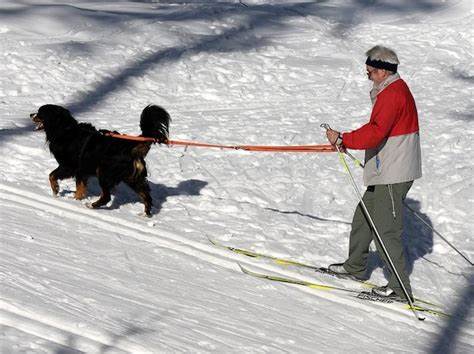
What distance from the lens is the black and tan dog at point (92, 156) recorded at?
7.53 metres

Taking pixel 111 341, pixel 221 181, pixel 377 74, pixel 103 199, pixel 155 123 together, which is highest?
pixel 377 74

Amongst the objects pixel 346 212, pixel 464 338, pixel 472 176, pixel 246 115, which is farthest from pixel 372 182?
pixel 246 115

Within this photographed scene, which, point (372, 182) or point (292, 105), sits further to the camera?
point (292, 105)

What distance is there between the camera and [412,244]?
824cm

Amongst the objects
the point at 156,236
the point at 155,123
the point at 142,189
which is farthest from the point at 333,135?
the point at 142,189

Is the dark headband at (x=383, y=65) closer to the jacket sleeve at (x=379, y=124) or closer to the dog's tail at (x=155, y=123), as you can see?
the jacket sleeve at (x=379, y=124)

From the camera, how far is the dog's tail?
734 centimetres

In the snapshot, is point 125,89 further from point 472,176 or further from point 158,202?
point 472,176

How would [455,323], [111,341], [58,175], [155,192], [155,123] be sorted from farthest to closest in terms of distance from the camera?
[155,192] → [58,175] → [155,123] → [455,323] → [111,341]

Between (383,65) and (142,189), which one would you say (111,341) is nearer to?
(383,65)

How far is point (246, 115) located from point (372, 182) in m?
4.62

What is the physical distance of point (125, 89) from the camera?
37.6 feet

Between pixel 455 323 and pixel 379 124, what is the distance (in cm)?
167

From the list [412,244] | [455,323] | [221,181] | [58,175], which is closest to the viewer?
[455,323]
